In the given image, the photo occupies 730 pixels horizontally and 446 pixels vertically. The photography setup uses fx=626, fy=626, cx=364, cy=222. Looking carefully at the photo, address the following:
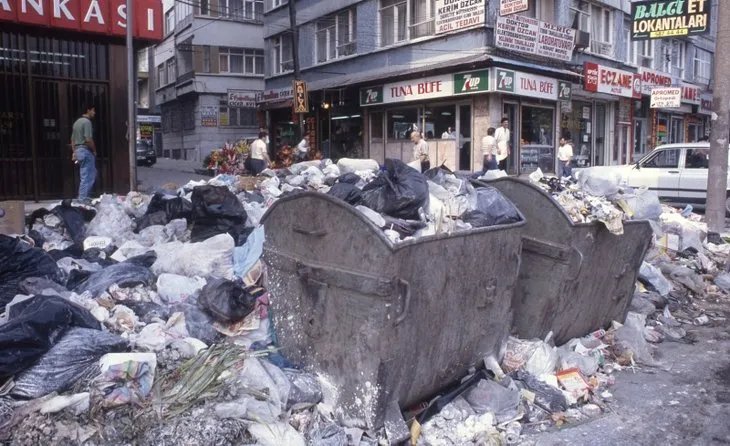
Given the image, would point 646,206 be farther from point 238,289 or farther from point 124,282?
point 124,282

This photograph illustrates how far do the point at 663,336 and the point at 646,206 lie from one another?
4.83ft

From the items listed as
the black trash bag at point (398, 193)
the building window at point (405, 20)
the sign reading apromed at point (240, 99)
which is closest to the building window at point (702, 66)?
the building window at point (405, 20)

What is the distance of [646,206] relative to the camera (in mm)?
6406

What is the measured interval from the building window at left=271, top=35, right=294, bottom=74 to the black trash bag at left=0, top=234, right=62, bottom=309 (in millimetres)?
22198

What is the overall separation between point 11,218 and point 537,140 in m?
15.7

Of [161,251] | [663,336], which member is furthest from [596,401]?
[161,251]

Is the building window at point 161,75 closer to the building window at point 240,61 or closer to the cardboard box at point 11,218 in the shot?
the building window at point 240,61

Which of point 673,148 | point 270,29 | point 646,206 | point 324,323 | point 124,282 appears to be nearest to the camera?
point 324,323

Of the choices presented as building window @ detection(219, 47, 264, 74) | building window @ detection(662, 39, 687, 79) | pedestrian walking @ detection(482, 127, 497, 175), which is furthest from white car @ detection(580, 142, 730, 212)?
building window @ detection(219, 47, 264, 74)

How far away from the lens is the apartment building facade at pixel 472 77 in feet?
A: 56.5

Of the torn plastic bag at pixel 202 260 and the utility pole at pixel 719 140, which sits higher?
the utility pole at pixel 719 140

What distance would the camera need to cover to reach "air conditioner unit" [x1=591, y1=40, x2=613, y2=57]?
21.1 metres

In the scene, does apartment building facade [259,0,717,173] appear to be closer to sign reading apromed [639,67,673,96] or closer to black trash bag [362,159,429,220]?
sign reading apromed [639,67,673,96]

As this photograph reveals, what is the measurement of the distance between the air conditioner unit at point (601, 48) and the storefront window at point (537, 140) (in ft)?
11.7
